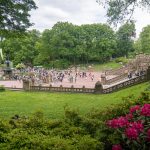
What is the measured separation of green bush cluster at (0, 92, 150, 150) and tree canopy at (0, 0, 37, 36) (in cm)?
1145

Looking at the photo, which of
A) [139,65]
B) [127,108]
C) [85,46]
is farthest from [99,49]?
[127,108]

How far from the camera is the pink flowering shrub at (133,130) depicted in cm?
648

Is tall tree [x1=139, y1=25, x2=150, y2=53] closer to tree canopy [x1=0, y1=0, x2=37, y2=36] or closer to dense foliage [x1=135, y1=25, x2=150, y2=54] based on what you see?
dense foliage [x1=135, y1=25, x2=150, y2=54]

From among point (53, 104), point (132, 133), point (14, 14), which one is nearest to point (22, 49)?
point (53, 104)

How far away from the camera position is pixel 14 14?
20.2 metres

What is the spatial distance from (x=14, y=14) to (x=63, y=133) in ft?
45.3

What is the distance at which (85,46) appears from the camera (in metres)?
93.1

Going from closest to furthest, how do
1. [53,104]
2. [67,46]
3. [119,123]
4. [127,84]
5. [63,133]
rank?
[119,123] → [63,133] → [53,104] → [127,84] → [67,46]

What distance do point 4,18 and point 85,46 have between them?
241 ft

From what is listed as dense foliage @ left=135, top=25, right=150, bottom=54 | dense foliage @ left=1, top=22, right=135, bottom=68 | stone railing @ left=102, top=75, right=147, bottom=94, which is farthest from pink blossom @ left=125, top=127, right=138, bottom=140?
dense foliage @ left=135, top=25, right=150, bottom=54

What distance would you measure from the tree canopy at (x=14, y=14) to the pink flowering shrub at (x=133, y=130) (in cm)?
1319

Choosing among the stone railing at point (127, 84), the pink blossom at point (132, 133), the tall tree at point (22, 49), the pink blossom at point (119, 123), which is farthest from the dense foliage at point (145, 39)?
the pink blossom at point (132, 133)

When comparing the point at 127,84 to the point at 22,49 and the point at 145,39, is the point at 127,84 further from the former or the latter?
the point at 22,49

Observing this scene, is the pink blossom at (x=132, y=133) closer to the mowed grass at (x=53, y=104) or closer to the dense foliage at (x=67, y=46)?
the mowed grass at (x=53, y=104)
